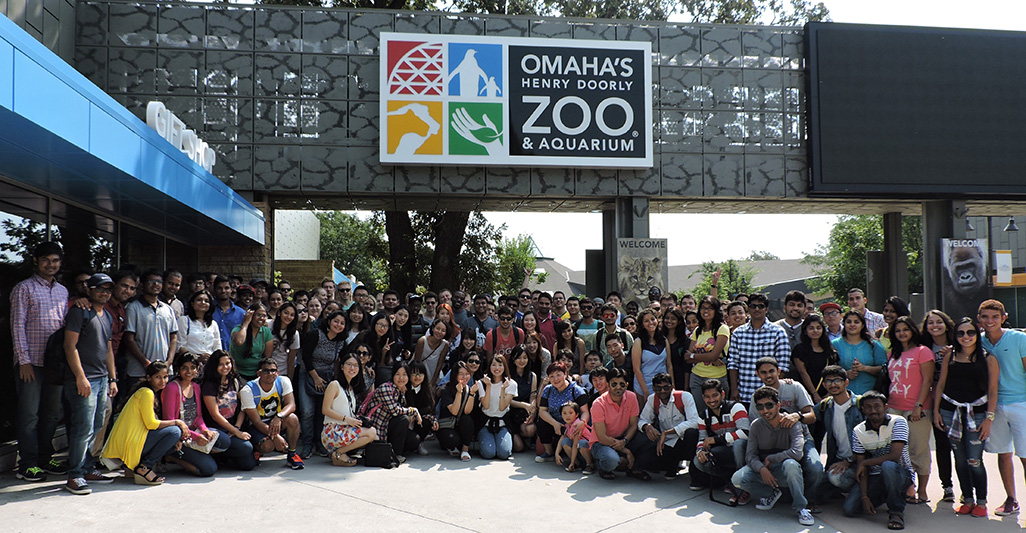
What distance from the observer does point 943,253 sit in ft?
49.4

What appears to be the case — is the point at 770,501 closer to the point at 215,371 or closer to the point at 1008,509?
the point at 1008,509

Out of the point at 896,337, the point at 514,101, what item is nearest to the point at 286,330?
the point at 896,337

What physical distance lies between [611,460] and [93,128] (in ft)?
17.1

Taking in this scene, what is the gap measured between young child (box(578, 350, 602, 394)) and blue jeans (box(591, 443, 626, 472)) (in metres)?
0.90

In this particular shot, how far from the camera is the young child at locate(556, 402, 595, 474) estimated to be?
7.17m

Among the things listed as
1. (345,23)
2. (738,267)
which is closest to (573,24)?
(345,23)

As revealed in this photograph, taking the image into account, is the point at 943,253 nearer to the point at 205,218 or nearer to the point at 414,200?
the point at 414,200

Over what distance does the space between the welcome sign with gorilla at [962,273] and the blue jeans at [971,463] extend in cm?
1050

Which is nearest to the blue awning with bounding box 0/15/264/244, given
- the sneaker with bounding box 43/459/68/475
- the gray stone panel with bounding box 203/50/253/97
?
the sneaker with bounding box 43/459/68/475

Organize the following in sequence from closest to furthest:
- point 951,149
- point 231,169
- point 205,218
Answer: point 205,218
point 231,169
point 951,149

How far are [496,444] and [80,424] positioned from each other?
3.83 m

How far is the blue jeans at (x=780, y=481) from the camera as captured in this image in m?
5.59

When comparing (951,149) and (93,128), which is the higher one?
(951,149)

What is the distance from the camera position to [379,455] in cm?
727
